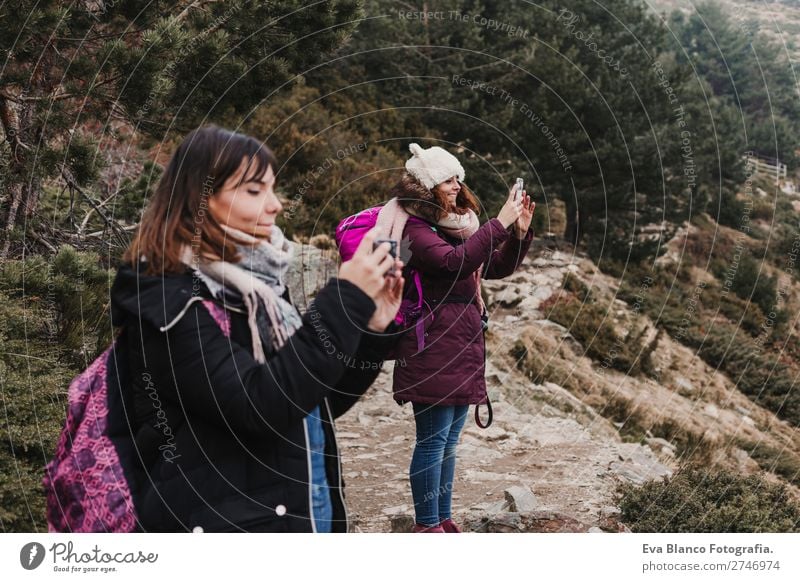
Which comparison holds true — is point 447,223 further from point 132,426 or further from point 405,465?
point 405,465

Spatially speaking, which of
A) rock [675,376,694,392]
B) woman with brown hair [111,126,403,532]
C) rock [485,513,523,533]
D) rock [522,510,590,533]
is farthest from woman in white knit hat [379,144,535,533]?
rock [675,376,694,392]

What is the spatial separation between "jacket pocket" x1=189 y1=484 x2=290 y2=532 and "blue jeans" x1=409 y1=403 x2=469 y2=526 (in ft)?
5.43

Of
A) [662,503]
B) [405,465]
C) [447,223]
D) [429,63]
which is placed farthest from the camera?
[429,63]

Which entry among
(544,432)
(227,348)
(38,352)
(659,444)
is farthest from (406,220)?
(659,444)

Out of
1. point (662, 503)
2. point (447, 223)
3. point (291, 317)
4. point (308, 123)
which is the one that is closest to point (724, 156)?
point (308, 123)

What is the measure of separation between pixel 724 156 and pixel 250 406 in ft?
65.6

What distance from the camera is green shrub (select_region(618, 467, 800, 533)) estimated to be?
4.62m

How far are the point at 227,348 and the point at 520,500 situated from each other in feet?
11.1

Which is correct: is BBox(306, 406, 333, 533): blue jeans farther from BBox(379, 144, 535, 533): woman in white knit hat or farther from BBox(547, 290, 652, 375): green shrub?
BBox(547, 290, 652, 375): green shrub

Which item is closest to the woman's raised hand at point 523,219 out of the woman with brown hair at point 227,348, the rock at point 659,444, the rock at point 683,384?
the woman with brown hair at point 227,348

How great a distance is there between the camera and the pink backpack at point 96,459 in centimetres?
188

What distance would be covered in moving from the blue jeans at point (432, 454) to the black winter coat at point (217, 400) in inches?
63.2

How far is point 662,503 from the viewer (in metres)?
4.82

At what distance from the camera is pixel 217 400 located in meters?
1.74
